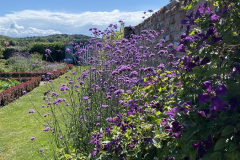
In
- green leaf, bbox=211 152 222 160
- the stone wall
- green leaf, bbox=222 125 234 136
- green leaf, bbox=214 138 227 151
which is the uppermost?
the stone wall

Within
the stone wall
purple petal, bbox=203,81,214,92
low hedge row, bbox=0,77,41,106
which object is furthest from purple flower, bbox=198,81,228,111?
low hedge row, bbox=0,77,41,106

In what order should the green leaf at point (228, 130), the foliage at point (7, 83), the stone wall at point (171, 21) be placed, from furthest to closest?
the foliage at point (7, 83), the stone wall at point (171, 21), the green leaf at point (228, 130)

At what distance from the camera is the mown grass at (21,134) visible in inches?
171

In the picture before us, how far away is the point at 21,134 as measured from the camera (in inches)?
214

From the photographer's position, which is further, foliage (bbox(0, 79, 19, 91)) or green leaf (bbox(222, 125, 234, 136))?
foliage (bbox(0, 79, 19, 91))

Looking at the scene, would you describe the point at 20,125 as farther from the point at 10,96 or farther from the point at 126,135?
the point at 126,135

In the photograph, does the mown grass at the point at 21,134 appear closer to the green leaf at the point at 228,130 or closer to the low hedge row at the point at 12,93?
the low hedge row at the point at 12,93

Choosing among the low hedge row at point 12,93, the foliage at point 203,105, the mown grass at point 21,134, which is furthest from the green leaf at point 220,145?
the low hedge row at point 12,93

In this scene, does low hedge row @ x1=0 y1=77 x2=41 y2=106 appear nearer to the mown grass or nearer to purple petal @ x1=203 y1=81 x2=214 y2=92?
the mown grass

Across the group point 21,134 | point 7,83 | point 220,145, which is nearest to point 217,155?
point 220,145

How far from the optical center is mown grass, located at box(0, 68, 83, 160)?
14.2 ft

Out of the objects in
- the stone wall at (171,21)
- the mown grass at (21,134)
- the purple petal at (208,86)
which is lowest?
the mown grass at (21,134)

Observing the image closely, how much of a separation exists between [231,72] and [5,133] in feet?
18.2

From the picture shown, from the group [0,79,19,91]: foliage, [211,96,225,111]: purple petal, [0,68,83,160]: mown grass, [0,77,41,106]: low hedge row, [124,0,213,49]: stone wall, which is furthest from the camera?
[0,79,19,91]: foliage
